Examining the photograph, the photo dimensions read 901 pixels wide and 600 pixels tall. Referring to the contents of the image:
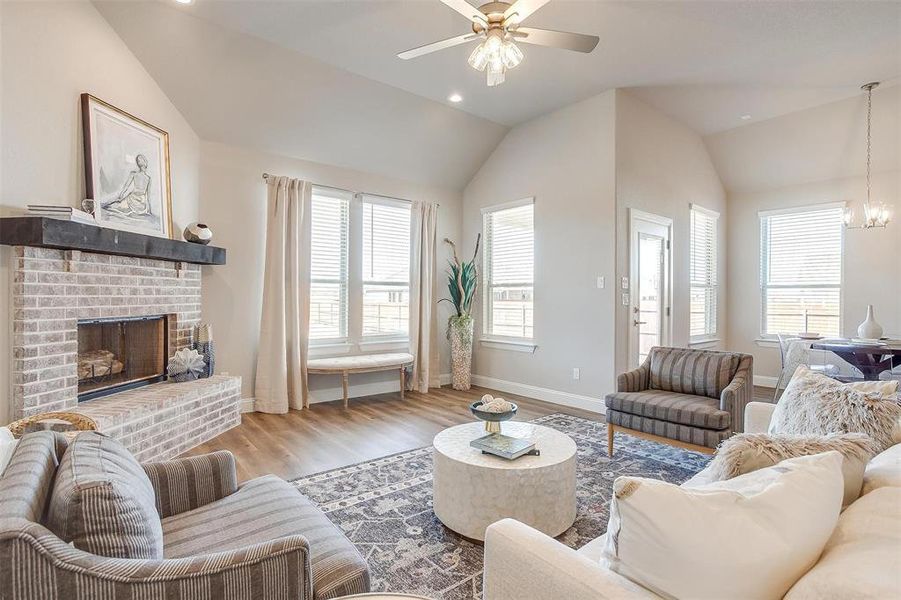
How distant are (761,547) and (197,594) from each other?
3.87ft

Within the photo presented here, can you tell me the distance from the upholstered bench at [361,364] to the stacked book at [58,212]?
249cm

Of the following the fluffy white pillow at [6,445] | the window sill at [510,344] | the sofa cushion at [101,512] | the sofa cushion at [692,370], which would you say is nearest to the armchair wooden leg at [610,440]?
the sofa cushion at [692,370]

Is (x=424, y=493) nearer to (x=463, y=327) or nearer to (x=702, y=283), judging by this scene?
(x=463, y=327)

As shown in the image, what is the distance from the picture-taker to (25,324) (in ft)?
8.89

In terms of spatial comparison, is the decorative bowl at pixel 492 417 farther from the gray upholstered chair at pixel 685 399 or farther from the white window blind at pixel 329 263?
the white window blind at pixel 329 263

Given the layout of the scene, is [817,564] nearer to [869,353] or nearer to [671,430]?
[671,430]

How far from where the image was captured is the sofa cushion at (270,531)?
4.19ft

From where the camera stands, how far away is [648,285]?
17.0ft

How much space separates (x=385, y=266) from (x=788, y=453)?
4.98 meters

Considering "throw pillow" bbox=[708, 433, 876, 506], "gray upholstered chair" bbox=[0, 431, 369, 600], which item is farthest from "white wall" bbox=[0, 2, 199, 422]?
"throw pillow" bbox=[708, 433, 876, 506]

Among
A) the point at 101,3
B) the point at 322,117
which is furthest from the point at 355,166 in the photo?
the point at 101,3

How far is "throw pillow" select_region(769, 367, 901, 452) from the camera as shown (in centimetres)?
155

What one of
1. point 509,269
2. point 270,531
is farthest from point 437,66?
point 270,531

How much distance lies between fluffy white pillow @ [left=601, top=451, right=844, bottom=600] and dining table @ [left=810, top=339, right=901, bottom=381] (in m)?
4.35
